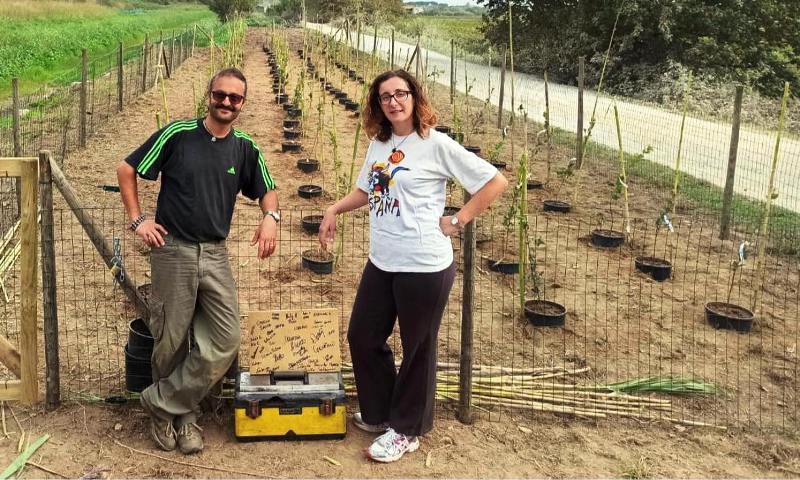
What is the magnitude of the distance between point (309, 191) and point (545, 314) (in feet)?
11.0

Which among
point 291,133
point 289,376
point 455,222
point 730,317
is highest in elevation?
point 455,222

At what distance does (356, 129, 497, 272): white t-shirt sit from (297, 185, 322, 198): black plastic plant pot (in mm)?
4616

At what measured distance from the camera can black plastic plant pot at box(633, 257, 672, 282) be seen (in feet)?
18.3

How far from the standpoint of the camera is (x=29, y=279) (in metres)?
3.25

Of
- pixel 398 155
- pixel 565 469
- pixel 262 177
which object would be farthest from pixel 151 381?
pixel 565 469

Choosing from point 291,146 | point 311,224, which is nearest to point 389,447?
point 311,224

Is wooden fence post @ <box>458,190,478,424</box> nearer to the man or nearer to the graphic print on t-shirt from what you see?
the graphic print on t-shirt

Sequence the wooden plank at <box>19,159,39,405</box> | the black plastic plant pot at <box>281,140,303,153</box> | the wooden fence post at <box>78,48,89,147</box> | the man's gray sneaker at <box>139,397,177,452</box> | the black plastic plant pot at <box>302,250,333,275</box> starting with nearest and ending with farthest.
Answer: the man's gray sneaker at <box>139,397,177,452</box> < the wooden plank at <box>19,159,39,405</box> < the black plastic plant pot at <box>302,250,333,275</box> < the wooden fence post at <box>78,48,89,147</box> < the black plastic plant pot at <box>281,140,303,153</box>

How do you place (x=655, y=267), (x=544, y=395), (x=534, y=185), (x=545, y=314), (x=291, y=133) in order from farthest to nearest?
(x=291, y=133), (x=534, y=185), (x=655, y=267), (x=545, y=314), (x=544, y=395)

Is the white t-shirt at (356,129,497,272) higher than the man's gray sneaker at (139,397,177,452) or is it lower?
higher

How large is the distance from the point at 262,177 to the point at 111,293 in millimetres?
2292

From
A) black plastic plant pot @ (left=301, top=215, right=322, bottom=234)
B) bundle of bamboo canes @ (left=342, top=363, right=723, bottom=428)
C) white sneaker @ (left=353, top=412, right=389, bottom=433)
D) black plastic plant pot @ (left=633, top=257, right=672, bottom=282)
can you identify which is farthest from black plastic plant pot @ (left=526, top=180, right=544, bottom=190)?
white sneaker @ (left=353, top=412, right=389, bottom=433)

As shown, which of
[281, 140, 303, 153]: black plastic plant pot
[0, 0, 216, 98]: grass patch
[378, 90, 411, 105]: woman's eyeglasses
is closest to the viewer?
[378, 90, 411, 105]: woman's eyeglasses

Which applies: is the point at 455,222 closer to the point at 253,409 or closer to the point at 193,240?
the point at 193,240
